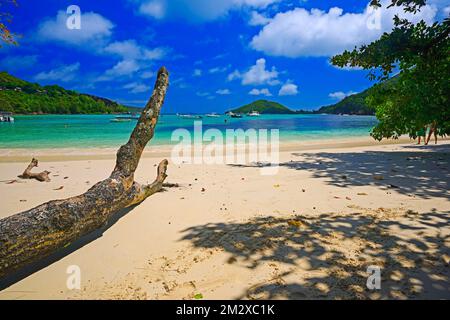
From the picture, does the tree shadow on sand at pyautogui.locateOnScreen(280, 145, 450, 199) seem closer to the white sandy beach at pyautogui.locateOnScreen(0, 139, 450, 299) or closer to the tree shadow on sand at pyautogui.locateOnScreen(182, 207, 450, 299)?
the white sandy beach at pyautogui.locateOnScreen(0, 139, 450, 299)

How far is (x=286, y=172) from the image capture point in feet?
29.6

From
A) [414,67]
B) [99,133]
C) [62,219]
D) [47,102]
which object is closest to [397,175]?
[414,67]

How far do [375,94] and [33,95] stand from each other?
202 m

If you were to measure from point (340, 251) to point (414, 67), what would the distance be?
1059 cm

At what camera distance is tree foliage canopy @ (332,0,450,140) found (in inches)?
344

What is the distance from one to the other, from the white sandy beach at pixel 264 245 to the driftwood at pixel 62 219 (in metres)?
0.40

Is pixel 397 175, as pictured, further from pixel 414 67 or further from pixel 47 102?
pixel 47 102

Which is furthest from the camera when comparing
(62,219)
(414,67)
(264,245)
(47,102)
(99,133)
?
(47,102)

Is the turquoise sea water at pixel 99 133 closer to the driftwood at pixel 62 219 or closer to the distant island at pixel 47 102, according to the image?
the driftwood at pixel 62 219

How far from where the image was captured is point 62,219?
3215 millimetres

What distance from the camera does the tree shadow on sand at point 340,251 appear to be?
2729mm

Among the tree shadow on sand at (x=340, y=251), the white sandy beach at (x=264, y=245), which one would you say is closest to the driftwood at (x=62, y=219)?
the white sandy beach at (x=264, y=245)
